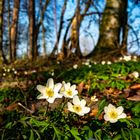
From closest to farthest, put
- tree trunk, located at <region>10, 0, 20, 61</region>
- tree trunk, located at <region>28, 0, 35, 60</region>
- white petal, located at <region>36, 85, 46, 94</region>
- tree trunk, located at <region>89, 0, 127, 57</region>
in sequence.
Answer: white petal, located at <region>36, 85, 46, 94</region> → tree trunk, located at <region>89, 0, 127, 57</region> → tree trunk, located at <region>28, 0, 35, 60</region> → tree trunk, located at <region>10, 0, 20, 61</region>

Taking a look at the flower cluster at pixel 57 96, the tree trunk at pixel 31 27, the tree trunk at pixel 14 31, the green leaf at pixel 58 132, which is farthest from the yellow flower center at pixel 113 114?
the tree trunk at pixel 14 31

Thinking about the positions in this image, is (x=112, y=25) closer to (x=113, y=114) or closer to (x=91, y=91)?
(x=91, y=91)

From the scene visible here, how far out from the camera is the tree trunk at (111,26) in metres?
10.8

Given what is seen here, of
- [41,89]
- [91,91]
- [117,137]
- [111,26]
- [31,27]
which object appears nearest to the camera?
[117,137]

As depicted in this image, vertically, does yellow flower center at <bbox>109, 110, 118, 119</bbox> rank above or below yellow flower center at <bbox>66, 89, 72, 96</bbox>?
below

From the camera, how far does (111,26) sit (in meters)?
11.2

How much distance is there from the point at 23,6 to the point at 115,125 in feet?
56.8

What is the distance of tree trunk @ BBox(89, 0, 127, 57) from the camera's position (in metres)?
10.8

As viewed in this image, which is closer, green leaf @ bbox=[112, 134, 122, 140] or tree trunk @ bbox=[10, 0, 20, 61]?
green leaf @ bbox=[112, 134, 122, 140]

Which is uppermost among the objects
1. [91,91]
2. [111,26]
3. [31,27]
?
[31,27]

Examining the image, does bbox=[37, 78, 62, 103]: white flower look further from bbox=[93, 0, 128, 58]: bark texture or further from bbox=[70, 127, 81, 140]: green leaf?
bbox=[93, 0, 128, 58]: bark texture

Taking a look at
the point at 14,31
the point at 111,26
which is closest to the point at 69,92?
the point at 111,26

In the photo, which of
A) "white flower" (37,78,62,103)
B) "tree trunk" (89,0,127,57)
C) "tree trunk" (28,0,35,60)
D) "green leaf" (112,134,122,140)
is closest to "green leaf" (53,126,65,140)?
"white flower" (37,78,62,103)

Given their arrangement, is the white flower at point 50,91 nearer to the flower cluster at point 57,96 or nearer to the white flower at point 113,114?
the flower cluster at point 57,96
